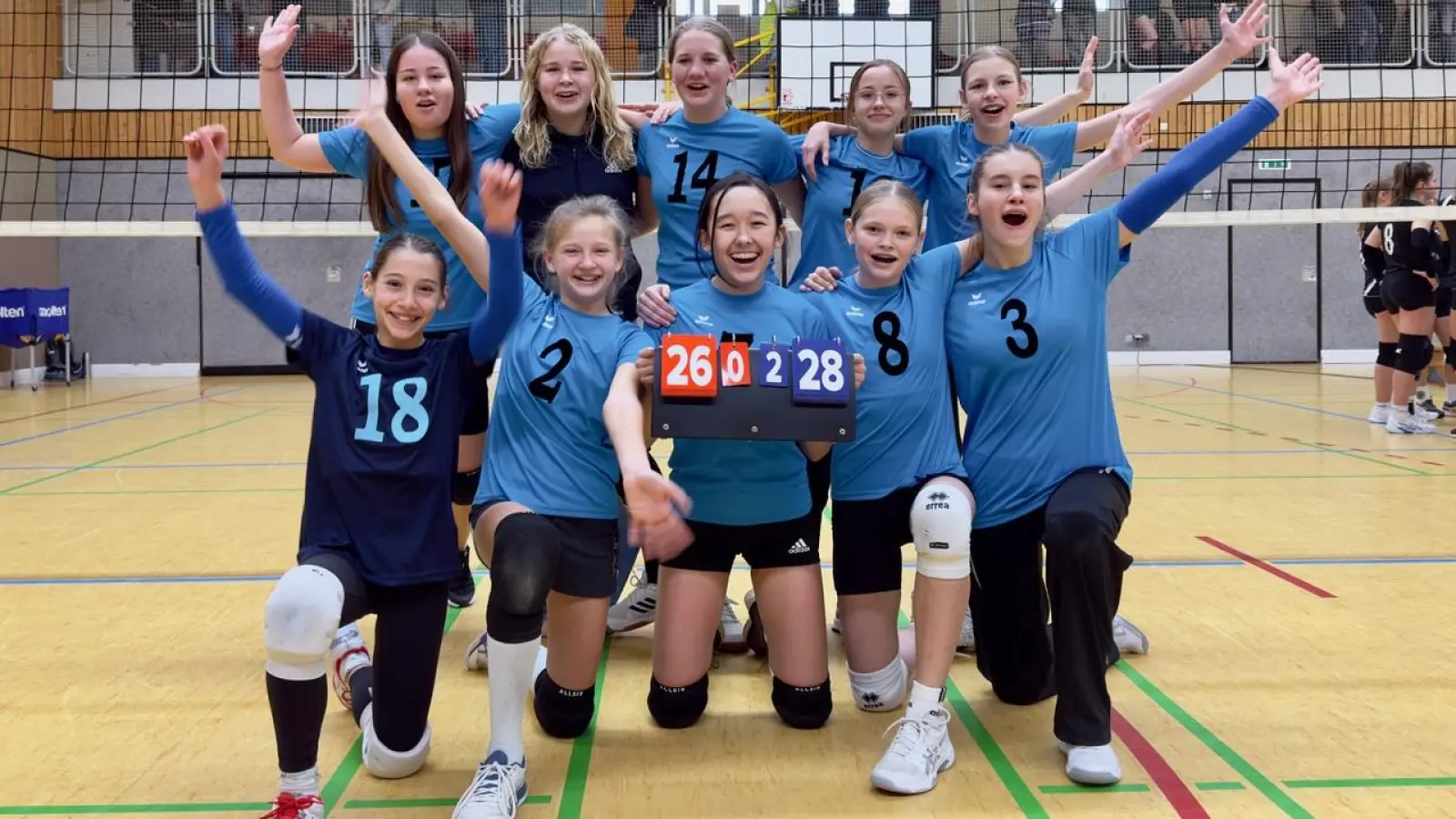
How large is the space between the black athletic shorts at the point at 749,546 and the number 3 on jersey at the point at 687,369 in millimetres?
465

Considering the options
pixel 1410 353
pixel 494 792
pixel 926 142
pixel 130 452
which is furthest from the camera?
pixel 1410 353

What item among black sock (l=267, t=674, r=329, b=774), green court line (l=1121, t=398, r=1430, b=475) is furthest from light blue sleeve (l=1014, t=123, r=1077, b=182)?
green court line (l=1121, t=398, r=1430, b=475)

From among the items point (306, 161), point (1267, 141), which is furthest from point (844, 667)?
point (1267, 141)

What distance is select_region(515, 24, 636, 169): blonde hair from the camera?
3.40 metres

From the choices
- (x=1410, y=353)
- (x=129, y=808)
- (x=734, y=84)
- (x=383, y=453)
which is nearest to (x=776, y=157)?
(x=383, y=453)

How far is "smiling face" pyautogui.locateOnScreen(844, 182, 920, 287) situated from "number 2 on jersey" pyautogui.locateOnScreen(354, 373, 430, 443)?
1.08 metres

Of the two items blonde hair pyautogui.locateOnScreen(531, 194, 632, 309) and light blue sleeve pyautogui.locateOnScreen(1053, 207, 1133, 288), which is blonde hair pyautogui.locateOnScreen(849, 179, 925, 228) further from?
blonde hair pyautogui.locateOnScreen(531, 194, 632, 309)

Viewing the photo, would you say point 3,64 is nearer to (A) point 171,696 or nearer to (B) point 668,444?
(B) point 668,444

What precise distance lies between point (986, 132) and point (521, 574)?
2.00m

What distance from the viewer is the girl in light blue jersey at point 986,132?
360 cm

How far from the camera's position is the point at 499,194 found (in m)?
2.45

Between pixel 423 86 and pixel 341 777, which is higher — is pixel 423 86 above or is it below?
above

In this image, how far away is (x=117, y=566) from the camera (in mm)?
4551

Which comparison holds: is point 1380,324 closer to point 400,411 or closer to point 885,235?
point 885,235
